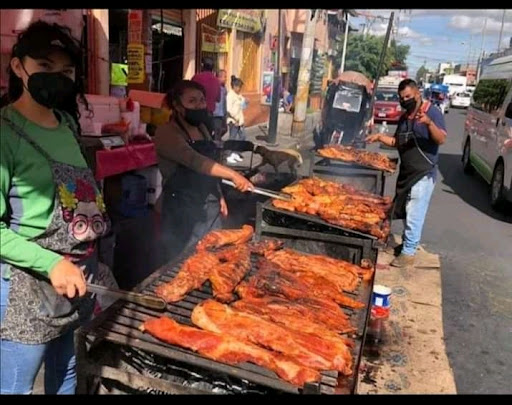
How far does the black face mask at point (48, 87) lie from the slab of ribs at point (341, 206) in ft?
7.96

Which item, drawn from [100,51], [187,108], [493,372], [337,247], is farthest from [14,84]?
[100,51]

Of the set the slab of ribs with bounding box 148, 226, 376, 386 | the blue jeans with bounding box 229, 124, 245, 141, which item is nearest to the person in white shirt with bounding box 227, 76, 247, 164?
the blue jeans with bounding box 229, 124, 245, 141

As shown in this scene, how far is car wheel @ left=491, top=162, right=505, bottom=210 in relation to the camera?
8906 millimetres

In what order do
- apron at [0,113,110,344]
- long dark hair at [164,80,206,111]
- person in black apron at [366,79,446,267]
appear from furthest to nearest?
1. person in black apron at [366,79,446,267]
2. long dark hair at [164,80,206,111]
3. apron at [0,113,110,344]

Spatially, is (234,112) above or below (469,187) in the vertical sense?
above

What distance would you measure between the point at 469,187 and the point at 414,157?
256 inches

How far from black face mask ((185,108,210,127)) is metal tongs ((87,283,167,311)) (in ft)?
5.99

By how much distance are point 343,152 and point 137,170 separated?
2.82 m

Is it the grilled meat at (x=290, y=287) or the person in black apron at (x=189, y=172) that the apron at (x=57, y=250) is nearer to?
the grilled meat at (x=290, y=287)

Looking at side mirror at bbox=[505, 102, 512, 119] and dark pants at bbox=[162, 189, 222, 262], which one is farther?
side mirror at bbox=[505, 102, 512, 119]

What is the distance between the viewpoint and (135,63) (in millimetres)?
6492

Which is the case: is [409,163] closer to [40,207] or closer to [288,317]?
[288,317]

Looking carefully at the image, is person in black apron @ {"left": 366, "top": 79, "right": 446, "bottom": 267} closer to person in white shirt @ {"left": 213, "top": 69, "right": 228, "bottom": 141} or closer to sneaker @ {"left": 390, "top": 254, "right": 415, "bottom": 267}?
sneaker @ {"left": 390, "top": 254, "right": 415, "bottom": 267}

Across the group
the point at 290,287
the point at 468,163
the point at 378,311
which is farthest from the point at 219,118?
the point at 468,163
